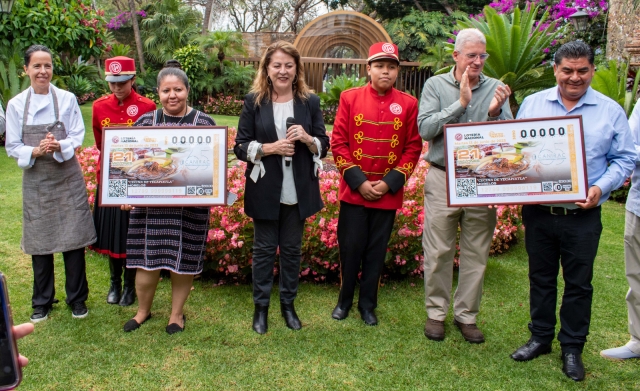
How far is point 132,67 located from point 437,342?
117 inches

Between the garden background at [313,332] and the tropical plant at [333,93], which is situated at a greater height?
the tropical plant at [333,93]

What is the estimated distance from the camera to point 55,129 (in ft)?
12.2

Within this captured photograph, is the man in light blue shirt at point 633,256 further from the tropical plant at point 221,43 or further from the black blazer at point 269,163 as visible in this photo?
the tropical plant at point 221,43

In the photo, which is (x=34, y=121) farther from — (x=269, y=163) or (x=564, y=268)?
(x=564, y=268)

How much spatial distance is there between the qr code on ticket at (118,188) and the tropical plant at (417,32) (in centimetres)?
1883

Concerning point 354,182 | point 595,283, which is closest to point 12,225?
point 354,182

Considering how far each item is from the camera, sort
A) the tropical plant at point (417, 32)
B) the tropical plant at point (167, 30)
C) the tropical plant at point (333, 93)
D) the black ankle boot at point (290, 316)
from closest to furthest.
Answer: the black ankle boot at point (290, 316)
the tropical plant at point (333, 93)
the tropical plant at point (167, 30)
the tropical plant at point (417, 32)

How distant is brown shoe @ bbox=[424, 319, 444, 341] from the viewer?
12.0ft

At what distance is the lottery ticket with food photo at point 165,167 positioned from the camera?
11.1ft

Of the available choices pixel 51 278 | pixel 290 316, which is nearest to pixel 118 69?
pixel 51 278

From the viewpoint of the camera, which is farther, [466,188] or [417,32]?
Result: [417,32]

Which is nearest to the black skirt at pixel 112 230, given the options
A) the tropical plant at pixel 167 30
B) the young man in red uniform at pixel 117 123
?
the young man in red uniform at pixel 117 123

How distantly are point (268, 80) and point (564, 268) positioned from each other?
225 cm

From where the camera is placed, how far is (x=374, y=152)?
3.71 m
